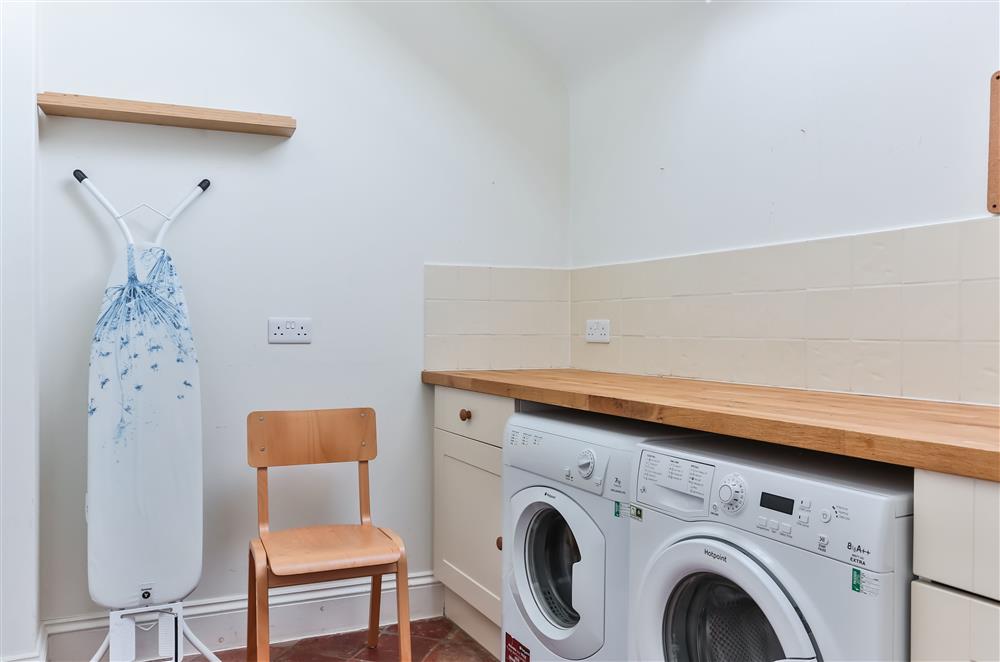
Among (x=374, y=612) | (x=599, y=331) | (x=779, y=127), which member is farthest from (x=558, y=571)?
(x=779, y=127)

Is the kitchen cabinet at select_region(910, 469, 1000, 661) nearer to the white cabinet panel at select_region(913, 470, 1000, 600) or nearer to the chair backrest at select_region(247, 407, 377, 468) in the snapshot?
the white cabinet panel at select_region(913, 470, 1000, 600)

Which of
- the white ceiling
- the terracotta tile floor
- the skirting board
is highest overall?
the white ceiling

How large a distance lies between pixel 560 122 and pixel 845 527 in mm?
2292

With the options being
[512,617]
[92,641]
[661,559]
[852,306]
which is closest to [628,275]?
[852,306]

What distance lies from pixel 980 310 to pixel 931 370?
0.17 metres

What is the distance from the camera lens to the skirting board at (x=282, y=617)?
2.37 metres

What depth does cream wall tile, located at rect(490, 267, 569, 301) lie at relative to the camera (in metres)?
2.99

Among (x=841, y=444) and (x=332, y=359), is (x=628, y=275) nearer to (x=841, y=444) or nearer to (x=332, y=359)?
(x=332, y=359)

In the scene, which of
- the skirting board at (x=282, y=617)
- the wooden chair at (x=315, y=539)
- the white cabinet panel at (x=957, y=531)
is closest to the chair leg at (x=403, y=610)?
the wooden chair at (x=315, y=539)

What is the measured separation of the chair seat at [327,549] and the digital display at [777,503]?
3.67 feet

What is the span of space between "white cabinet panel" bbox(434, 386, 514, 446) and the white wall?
2.57 ft

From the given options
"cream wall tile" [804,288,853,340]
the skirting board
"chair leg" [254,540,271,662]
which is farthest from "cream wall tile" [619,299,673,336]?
"chair leg" [254,540,271,662]

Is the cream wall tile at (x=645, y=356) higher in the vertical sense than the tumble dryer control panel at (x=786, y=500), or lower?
higher

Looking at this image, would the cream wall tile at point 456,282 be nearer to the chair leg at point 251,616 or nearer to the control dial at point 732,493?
the chair leg at point 251,616
